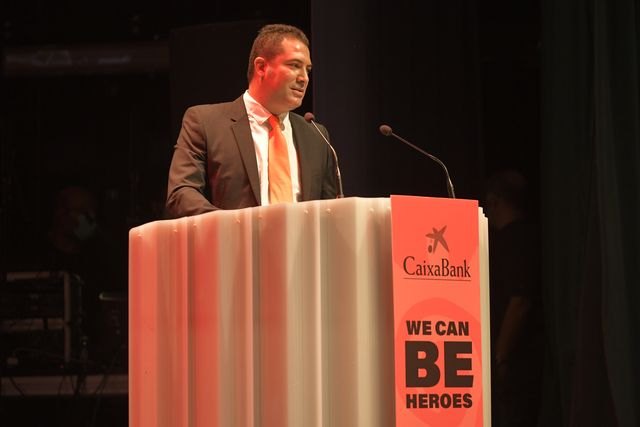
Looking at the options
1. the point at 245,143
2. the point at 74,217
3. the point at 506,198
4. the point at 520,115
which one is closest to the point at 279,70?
the point at 245,143

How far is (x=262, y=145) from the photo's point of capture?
3480 mm

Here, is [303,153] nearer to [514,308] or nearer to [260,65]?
[260,65]

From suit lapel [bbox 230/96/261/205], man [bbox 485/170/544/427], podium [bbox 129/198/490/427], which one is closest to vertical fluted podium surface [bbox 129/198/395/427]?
podium [bbox 129/198/490/427]

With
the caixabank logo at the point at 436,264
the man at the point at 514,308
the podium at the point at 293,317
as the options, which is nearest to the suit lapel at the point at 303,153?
the podium at the point at 293,317

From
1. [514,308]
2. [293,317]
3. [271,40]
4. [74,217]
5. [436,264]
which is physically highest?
[271,40]

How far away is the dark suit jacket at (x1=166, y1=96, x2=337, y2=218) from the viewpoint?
133 inches

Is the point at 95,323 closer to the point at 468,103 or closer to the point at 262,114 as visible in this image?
the point at 468,103

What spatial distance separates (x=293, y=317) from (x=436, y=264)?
13.5 inches

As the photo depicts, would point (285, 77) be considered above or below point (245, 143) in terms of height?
above

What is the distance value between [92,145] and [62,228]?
2309 mm

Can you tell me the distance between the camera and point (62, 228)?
7211 millimetres

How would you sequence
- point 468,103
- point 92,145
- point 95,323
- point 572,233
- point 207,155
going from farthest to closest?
point 92,145 < point 95,323 < point 468,103 < point 572,233 < point 207,155

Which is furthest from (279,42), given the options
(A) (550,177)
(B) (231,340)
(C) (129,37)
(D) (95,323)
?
(C) (129,37)

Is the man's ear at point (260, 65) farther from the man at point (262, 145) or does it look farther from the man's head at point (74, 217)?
the man's head at point (74, 217)
